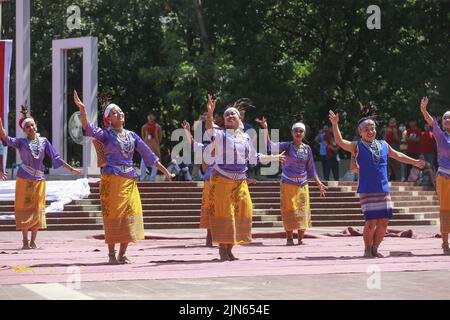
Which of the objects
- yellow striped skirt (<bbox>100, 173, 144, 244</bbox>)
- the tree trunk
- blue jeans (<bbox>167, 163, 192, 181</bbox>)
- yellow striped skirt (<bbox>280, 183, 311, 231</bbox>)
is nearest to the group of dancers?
yellow striped skirt (<bbox>100, 173, 144, 244</bbox>)

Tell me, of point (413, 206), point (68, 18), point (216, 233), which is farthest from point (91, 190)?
point (68, 18)

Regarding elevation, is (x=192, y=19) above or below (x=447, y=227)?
above

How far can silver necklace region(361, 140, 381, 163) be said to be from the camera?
1335 centimetres

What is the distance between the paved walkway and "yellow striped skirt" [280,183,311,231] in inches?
15.0

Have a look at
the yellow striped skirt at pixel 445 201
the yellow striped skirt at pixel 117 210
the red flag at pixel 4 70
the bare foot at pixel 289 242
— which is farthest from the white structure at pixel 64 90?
the yellow striped skirt at pixel 117 210

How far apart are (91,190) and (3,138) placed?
317 inches

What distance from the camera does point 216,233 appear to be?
1287 centimetres

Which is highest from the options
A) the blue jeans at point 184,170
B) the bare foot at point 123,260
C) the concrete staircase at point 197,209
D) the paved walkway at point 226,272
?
the blue jeans at point 184,170

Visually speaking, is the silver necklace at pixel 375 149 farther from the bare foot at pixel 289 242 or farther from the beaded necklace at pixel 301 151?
the bare foot at pixel 289 242

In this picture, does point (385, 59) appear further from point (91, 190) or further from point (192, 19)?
point (91, 190)

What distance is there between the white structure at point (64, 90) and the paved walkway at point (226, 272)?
893 cm

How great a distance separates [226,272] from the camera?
11.2 metres

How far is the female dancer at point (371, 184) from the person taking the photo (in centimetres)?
1327
